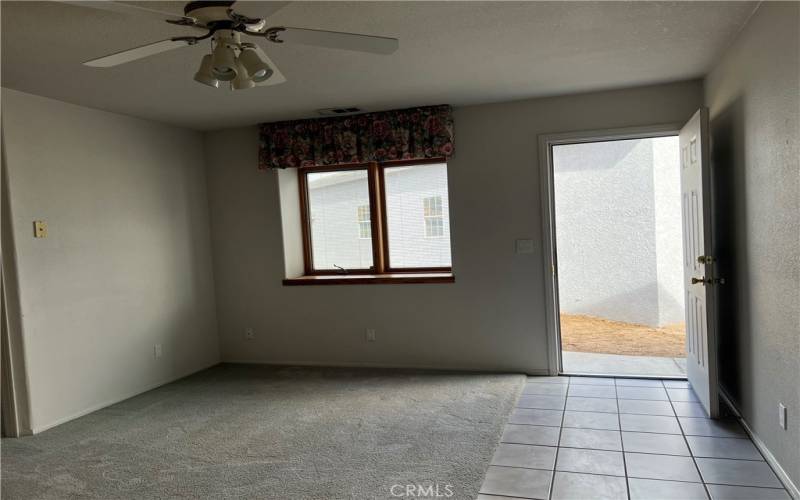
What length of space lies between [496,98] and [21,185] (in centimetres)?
326

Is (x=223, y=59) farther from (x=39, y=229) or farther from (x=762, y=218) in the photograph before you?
(x=762, y=218)

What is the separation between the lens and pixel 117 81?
325 centimetres

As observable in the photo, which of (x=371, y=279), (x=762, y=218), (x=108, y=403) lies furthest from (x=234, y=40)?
(x=108, y=403)

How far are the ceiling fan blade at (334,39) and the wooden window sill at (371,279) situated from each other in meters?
2.59

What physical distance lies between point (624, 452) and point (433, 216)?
2464 millimetres

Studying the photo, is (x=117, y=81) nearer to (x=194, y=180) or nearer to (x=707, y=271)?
(x=194, y=180)

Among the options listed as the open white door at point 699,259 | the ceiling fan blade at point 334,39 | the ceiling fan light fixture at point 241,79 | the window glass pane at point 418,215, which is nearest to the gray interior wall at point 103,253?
the window glass pane at point 418,215

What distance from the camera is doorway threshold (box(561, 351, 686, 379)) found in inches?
165

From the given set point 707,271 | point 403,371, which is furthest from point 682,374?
point 403,371

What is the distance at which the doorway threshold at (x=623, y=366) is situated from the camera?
4191mm

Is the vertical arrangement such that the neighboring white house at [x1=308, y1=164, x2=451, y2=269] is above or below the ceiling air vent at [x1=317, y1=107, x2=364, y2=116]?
below

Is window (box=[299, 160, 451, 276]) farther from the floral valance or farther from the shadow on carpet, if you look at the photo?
the shadow on carpet

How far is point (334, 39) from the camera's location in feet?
6.73

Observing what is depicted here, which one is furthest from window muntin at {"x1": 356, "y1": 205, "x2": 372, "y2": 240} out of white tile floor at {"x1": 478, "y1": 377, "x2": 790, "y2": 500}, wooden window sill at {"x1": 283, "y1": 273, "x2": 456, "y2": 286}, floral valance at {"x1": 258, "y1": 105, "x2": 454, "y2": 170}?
white tile floor at {"x1": 478, "y1": 377, "x2": 790, "y2": 500}
